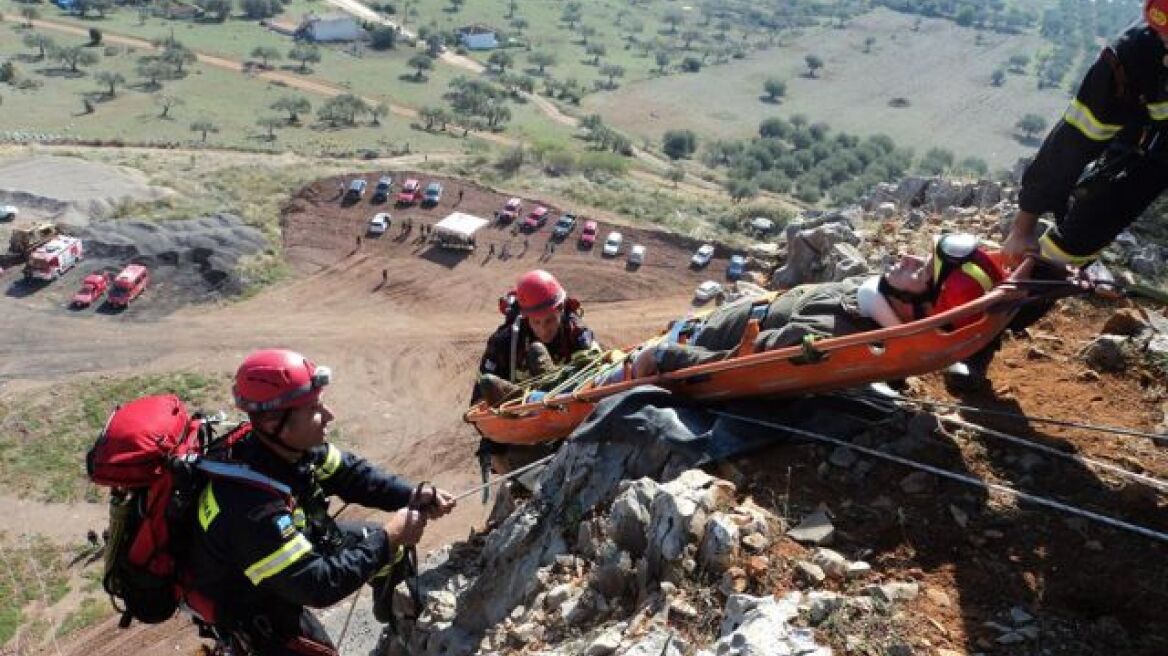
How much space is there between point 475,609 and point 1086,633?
4001 millimetres

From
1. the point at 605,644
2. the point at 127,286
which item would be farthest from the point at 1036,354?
the point at 127,286

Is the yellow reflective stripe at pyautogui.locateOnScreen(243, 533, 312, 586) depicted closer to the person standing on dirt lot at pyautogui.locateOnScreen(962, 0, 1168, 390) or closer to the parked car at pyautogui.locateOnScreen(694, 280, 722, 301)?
the person standing on dirt lot at pyautogui.locateOnScreen(962, 0, 1168, 390)

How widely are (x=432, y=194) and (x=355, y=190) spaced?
2.88m

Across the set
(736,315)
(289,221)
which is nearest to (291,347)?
(289,221)

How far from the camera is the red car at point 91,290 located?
90.0 ft

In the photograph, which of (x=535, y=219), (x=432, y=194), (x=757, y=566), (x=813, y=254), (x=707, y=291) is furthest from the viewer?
(x=432, y=194)

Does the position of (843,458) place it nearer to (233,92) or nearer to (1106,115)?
(1106,115)

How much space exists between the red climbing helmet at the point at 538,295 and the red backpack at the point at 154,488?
11.4 feet

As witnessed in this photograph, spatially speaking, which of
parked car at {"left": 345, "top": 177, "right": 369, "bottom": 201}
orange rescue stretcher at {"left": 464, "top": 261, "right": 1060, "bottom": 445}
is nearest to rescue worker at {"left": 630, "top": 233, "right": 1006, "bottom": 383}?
orange rescue stretcher at {"left": 464, "top": 261, "right": 1060, "bottom": 445}

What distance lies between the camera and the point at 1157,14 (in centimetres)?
514

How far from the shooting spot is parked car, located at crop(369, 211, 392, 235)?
32.5 metres

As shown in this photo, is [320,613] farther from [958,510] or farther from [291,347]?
[291,347]

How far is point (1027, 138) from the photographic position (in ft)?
277

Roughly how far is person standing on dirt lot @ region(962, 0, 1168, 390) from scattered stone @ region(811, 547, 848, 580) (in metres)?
2.30
